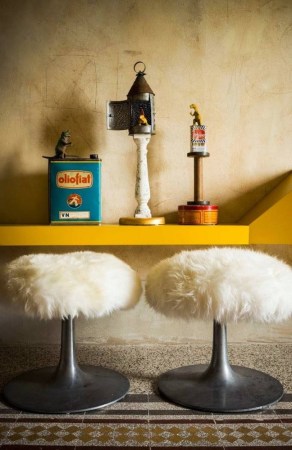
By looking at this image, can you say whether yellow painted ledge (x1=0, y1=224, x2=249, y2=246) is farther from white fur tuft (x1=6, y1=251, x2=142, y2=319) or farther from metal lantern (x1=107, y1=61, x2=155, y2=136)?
metal lantern (x1=107, y1=61, x2=155, y2=136)

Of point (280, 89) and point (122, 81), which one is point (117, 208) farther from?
point (280, 89)

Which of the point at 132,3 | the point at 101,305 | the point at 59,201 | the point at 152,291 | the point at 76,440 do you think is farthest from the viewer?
the point at 132,3

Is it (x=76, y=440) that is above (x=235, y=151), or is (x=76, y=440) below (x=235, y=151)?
below

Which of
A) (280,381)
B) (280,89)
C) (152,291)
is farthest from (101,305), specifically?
(280,89)

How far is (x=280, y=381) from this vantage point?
6.31 feet

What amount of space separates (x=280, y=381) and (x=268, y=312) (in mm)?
557

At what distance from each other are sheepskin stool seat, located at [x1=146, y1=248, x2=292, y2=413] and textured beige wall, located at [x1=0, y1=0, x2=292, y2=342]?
0.65 meters

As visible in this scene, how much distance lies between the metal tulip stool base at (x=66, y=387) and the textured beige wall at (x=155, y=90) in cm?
78

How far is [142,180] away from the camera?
7.23ft

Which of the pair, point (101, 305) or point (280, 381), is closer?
point (101, 305)

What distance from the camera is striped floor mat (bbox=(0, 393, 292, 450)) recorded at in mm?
1417

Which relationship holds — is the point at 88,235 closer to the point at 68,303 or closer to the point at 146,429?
the point at 68,303

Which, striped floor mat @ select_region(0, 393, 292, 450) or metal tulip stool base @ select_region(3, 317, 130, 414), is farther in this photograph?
metal tulip stool base @ select_region(3, 317, 130, 414)

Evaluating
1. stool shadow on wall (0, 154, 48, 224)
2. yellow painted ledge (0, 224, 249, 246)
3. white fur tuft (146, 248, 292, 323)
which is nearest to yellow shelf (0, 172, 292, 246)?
yellow painted ledge (0, 224, 249, 246)
